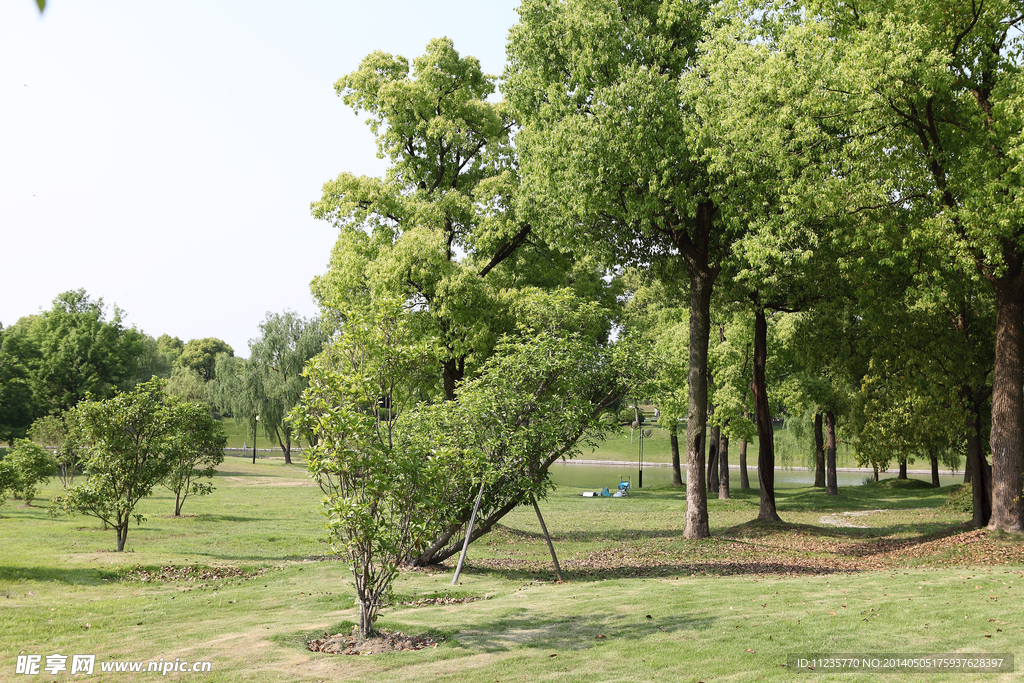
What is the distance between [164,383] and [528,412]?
389 inches

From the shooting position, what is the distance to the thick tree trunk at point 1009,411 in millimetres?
14328

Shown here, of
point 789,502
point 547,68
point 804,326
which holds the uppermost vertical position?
point 547,68

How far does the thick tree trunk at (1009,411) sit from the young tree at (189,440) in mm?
18581

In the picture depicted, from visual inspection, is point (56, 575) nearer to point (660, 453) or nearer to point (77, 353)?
point (77, 353)

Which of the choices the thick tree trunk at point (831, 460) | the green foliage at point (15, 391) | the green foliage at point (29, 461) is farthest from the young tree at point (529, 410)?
the green foliage at point (15, 391)

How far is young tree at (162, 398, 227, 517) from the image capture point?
17781 millimetres

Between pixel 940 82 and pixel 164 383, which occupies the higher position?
pixel 940 82

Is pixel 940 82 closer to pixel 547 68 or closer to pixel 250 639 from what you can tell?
pixel 547 68

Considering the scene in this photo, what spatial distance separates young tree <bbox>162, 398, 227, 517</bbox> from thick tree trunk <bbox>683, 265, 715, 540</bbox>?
13.1 meters

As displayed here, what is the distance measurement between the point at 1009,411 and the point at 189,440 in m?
20.0

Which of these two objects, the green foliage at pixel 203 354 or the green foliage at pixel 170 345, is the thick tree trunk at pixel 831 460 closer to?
the green foliage at pixel 203 354

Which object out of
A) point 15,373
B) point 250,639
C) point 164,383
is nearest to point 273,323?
point 15,373

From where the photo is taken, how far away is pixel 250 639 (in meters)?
9.02

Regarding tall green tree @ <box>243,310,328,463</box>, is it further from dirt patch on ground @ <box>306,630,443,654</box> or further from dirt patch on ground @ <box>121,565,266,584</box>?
dirt patch on ground @ <box>306,630,443,654</box>
